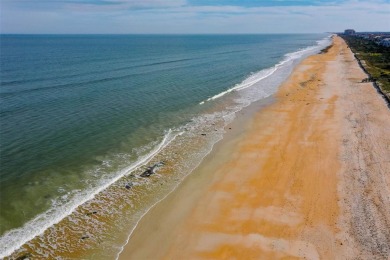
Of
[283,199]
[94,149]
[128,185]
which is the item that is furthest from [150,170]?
[283,199]

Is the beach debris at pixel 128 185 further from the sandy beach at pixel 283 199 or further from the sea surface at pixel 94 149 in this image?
the sandy beach at pixel 283 199

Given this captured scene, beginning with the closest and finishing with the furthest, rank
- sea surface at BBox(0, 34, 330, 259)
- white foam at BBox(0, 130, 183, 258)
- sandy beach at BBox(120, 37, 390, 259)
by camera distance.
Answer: sandy beach at BBox(120, 37, 390, 259) < white foam at BBox(0, 130, 183, 258) < sea surface at BBox(0, 34, 330, 259)

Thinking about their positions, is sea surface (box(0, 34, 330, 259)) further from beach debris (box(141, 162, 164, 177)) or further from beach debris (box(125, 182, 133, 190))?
beach debris (box(141, 162, 164, 177))

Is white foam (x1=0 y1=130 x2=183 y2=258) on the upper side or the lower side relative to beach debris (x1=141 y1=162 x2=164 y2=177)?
lower

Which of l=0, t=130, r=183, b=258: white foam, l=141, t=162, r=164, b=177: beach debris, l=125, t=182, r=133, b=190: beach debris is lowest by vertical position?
l=0, t=130, r=183, b=258: white foam

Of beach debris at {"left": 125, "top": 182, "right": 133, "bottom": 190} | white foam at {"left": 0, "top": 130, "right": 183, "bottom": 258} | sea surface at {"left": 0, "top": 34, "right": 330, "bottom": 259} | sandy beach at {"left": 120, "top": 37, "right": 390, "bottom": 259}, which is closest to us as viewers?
sandy beach at {"left": 120, "top": 37, "right": 390, "bottom": 259}

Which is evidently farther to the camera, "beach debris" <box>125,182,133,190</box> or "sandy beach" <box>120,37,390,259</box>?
"beach debris" <box>125,182,133,190</box>

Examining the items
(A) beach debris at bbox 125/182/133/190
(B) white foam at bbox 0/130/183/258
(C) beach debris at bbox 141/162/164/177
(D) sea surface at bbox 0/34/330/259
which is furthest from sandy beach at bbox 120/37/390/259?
(B) white foam at bbox 0/130/183/258

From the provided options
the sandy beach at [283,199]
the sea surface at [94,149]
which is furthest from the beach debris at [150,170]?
the sandy beach at [283,199]
